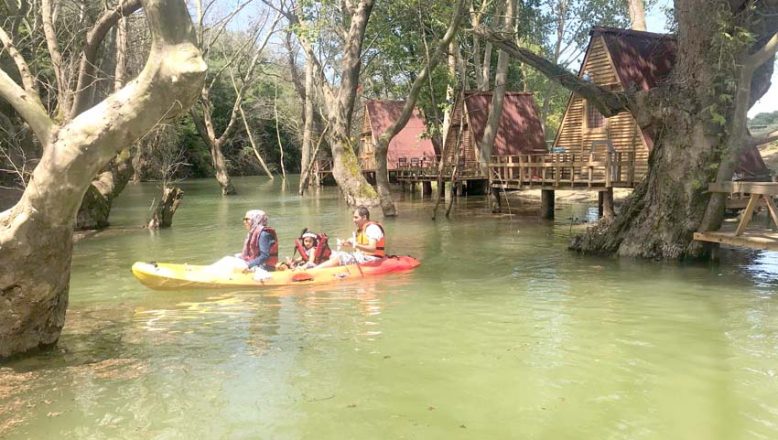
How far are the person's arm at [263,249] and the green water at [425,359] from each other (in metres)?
0.52

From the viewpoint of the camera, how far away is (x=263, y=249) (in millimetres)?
10594

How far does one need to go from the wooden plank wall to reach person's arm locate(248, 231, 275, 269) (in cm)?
1391

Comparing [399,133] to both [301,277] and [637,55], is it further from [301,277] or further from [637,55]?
[301,277]

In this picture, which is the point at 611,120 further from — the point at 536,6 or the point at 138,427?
the point at 138,427

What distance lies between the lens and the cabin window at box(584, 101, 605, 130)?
957 inches

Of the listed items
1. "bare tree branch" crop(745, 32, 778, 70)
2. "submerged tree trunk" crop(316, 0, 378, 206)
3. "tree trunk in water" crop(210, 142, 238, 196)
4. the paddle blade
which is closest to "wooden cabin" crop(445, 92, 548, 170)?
"submerged tree trunk" crop(316, 0, 378, 206)

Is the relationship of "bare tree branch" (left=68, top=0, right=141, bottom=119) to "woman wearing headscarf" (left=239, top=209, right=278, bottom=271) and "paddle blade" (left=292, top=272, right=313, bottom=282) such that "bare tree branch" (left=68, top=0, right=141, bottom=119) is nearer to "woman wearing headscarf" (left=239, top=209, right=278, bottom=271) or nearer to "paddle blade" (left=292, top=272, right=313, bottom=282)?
"woman wearing headscarf" (left=239, top=209, right=278, bottom=271)

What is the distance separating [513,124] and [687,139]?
19.4 metres

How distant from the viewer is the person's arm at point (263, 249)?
1049 centimetres

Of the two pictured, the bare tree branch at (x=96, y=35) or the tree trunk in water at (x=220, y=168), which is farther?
the tree trunk in water at (x=220, y=168)

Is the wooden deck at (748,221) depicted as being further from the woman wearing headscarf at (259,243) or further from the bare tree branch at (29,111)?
the bare tree branch at (29,111)

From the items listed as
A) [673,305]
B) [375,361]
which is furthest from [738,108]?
[375,361]

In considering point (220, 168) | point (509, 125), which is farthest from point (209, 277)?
point (220, 168)

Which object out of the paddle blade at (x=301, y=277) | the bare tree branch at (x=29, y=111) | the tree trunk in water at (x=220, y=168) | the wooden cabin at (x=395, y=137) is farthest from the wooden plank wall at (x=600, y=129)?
the tree trunk in water at (x=220, y=168)
